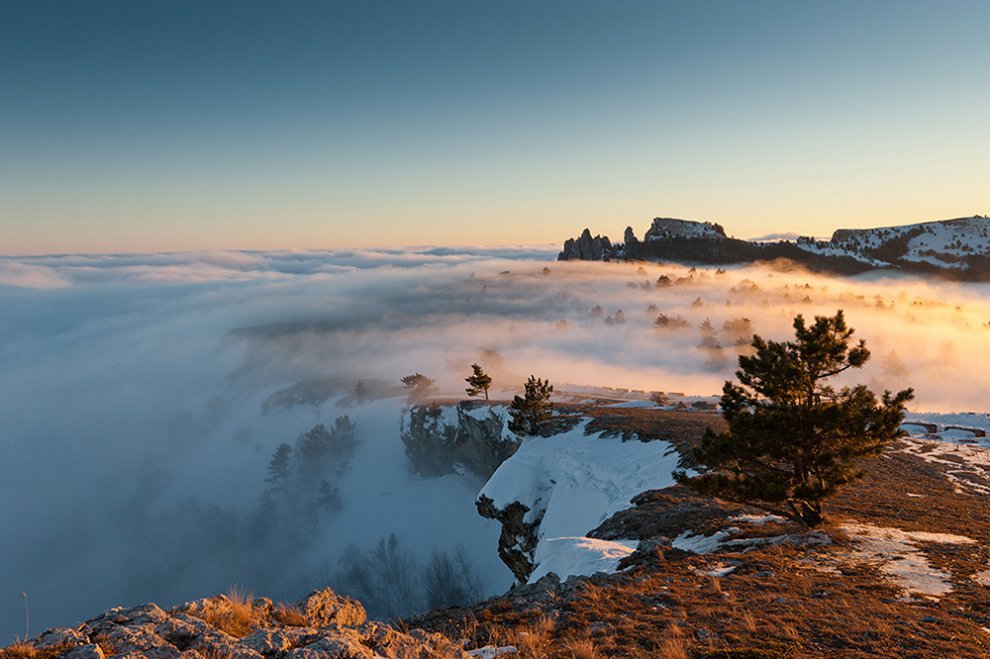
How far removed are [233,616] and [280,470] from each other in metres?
115

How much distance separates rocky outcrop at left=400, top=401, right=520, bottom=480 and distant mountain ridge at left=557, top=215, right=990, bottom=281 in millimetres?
144893

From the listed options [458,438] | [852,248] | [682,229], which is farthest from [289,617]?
[852,248]

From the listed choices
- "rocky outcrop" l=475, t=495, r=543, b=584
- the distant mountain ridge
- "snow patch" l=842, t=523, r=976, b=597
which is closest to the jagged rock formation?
the distant mountain ridge

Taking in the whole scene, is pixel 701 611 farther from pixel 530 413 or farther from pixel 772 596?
pixel 530 413

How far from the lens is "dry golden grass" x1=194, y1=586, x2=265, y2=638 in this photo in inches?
230

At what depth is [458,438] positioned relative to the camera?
238ft

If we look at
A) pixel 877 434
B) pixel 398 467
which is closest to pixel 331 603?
pixel 877 434

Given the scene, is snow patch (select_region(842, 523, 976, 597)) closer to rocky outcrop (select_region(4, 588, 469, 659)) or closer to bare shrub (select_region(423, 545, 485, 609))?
rocky outcrop (select_region(4, 588, 469, 659))

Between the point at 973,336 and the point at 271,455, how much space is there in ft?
577

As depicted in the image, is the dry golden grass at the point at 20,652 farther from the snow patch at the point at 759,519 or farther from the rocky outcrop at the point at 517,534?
the rocky outcrop at the point at 517,534

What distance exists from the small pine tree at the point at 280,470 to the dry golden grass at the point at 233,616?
112 m

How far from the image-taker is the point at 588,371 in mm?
115875

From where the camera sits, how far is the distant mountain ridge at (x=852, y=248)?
581ft

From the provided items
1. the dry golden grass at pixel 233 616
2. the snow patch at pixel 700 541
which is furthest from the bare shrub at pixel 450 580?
the dry golden grass at pixel 233 616
